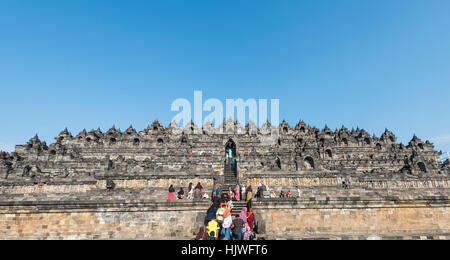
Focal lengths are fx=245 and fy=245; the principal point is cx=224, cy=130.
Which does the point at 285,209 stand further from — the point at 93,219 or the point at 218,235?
the point at 93,219

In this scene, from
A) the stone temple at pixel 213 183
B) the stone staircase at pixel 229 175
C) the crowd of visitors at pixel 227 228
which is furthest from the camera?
the stone staircase at pixel 229 175

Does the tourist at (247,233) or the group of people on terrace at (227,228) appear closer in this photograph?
the group of people on terrace at (227,228)

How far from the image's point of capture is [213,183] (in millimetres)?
21891

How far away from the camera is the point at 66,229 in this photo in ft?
43.7

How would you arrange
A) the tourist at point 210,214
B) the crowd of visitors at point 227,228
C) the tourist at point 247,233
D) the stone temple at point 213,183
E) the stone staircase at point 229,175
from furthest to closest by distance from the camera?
the stone staircase at point 229,175, the stone temple at point 213,183, the tourist at point 210,214, the tourist at point 247,233, the crowd of visitors at point 227,228

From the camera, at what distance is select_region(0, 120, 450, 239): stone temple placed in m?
13.4

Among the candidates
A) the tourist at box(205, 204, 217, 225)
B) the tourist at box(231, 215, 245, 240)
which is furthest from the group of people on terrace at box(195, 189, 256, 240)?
the tourist at box(205, 204, 217, 225)

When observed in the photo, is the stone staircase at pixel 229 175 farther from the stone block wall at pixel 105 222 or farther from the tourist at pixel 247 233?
the tourist at pixel 247 233

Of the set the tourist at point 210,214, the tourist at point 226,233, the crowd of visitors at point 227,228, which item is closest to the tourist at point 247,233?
the crowd of visitors at point 227,228

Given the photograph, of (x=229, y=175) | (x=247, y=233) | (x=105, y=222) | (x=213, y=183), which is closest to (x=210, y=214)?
(x=247, y=233)

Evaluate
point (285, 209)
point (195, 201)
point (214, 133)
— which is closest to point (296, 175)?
point (285, 209)

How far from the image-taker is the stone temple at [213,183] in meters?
13.4

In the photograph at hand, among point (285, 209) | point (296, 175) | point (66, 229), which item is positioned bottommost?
point (66, 229)
